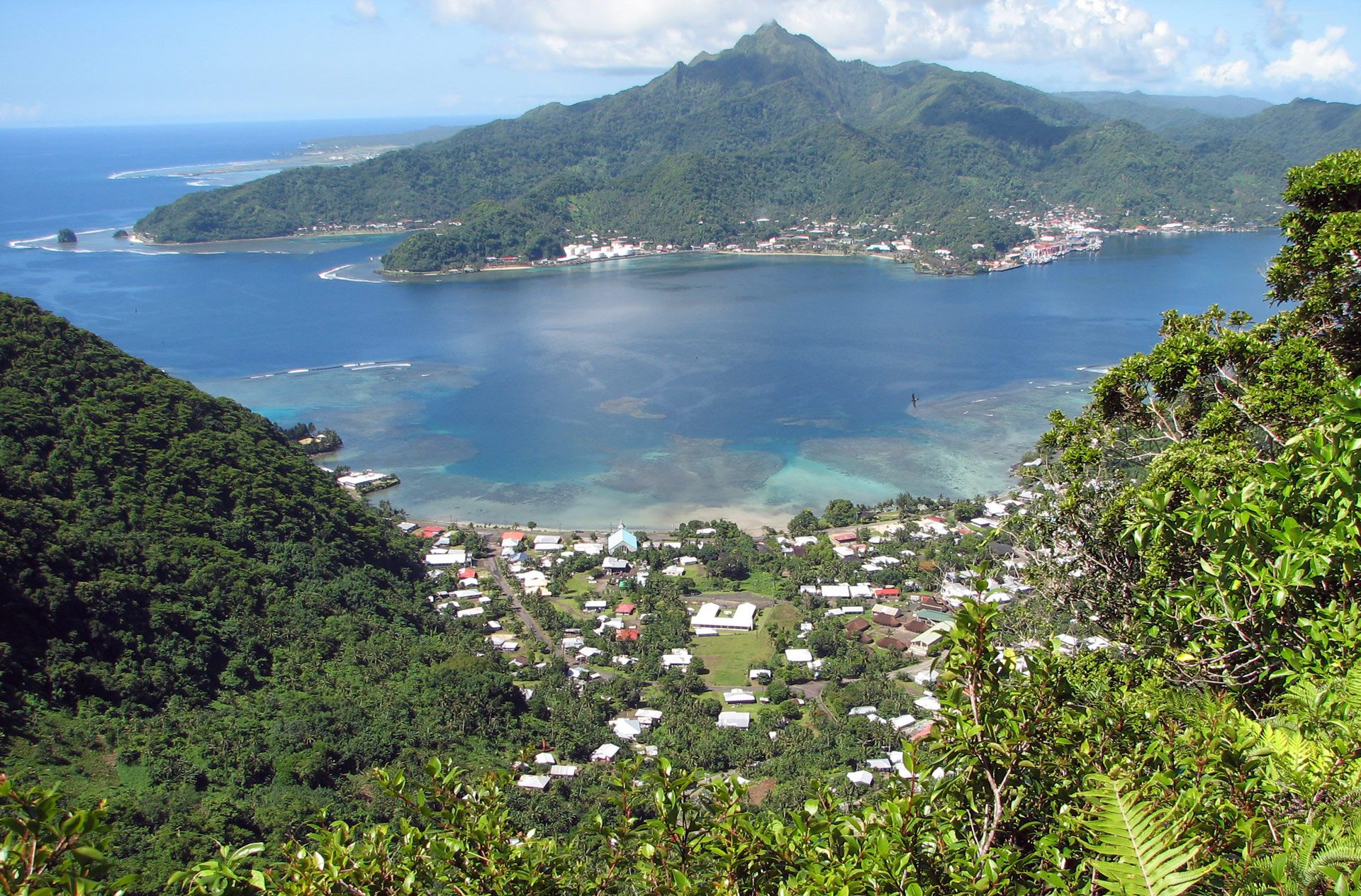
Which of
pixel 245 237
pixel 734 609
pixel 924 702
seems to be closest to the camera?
pixel 924 702

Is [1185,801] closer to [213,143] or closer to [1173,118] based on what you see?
[1173,118]

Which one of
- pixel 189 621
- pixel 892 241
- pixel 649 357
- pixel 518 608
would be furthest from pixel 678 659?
pixel 892 241

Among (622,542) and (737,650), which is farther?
(622,542)

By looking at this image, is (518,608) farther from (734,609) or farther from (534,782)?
(534,782)

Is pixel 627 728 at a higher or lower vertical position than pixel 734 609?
higher

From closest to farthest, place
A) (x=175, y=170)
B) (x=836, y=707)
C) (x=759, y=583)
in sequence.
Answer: (x=836, y=707) < (x=759, y=583) < (x=175, y=170)

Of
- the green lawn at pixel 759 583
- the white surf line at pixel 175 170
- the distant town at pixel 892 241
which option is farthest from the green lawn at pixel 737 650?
the white surf line at pixel 175 170

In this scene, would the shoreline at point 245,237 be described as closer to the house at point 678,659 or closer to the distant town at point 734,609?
the distant town at point 734,609
